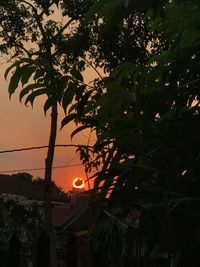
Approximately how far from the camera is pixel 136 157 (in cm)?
258

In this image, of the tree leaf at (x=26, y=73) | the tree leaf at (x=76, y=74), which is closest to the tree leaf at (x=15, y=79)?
the tree leaf at (x=26, y=73)

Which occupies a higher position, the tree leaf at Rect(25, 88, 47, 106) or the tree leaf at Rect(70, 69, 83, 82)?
the tree leaf at Rect(70, 69, 83, 82)

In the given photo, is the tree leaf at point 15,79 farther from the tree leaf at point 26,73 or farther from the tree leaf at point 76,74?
the tree leaf at point 76,74

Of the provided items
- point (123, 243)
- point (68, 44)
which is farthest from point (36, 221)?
point (123, 243)

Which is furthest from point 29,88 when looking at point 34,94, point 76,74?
point 76,74

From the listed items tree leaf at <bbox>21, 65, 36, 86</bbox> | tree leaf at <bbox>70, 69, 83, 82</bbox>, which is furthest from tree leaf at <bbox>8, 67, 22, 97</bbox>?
tree leaf at <bbox>70, 69, 83, 82</bbox>

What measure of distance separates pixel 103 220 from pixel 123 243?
22 centimetres

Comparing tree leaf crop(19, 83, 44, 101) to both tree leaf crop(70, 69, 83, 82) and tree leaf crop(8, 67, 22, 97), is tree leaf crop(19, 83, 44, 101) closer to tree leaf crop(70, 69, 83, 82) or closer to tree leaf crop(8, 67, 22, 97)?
tree leaf crop(8, 67, 22, 97)

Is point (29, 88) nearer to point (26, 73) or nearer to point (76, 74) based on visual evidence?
point (26, 73)

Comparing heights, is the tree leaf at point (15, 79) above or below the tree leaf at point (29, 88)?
above

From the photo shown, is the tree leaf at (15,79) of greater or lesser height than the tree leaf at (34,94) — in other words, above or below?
above

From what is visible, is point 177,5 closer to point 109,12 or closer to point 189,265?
point 109,12

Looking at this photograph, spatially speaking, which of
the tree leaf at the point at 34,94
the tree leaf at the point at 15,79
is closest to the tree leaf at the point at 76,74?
the tree leaf at the point at 34,94

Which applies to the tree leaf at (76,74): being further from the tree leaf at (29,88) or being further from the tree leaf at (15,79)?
the tree leaf at (15,79)
